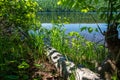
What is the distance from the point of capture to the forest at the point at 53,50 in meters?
4.52

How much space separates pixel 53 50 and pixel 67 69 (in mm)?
1287

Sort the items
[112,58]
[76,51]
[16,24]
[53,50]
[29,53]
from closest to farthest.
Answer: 1. [112,58]
2. [53,50]
3. [29,53]
4. [76,51]
5. [16,24]

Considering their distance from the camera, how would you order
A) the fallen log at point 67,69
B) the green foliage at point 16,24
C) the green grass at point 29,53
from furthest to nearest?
the green foliage at point 16,24 → the green grass at point 29,53 → the fallen log at point 67,69

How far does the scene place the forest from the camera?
4.52 metres

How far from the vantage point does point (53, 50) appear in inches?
225

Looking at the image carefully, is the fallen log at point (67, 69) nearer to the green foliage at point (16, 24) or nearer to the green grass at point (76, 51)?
the green grass at point (76, 51)

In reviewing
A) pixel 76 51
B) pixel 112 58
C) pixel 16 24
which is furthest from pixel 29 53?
pixel 112 58

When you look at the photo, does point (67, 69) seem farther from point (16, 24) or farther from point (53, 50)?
point (16, 24)

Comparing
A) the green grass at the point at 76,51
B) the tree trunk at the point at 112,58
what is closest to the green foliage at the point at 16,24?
the green grass at the point at 76,51

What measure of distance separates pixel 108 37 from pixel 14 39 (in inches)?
115

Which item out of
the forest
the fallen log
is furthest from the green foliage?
the fallen log

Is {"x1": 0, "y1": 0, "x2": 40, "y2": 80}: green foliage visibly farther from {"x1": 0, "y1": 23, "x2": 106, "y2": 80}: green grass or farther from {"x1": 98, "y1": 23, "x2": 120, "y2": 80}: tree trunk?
{"x1": 98, "y1": 23, "x2": 120, "y2": 80}: tree trunk

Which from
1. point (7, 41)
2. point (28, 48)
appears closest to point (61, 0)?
point (28, 48)

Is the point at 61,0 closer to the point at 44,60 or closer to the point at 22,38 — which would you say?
the point at 44,60
